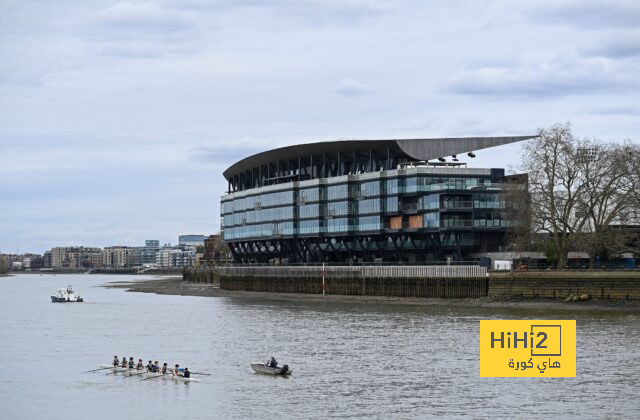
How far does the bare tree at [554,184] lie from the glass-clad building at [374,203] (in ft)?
18.0

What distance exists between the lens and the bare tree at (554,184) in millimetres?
121188

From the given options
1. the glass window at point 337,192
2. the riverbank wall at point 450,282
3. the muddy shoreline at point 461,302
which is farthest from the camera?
the glass window at point 337,192

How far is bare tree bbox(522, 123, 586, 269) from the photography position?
398 ft

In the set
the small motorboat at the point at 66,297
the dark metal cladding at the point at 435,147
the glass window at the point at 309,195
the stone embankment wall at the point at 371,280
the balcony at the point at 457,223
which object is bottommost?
the small motorboat at the point at 66,297

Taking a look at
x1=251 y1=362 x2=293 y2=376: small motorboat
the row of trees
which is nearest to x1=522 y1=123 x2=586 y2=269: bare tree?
the row of trees

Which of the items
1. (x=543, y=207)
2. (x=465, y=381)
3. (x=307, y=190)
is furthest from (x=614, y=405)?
(x=307, y=190)

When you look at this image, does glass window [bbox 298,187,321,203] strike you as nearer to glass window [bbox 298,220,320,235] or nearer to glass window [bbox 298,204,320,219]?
glass window [bbox 298,204,320,219]

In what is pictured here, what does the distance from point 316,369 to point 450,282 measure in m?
57.3

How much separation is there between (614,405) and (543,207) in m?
71.8

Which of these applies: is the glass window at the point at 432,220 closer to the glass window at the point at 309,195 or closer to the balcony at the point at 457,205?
the balcony at the point at 457,205

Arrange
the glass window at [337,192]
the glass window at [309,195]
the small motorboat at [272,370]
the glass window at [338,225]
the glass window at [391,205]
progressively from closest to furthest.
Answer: the small motorboat at [272,370] → the glass window at [391,205] → the glass window at [338,225] → the glass window at [337,192] → the glass window at [309,195]

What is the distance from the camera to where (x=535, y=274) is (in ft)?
368

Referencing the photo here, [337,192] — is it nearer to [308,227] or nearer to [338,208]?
[338,208]

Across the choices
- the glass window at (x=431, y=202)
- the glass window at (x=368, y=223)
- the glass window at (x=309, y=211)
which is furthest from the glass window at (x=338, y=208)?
the glass window at (x=431, y=202)
